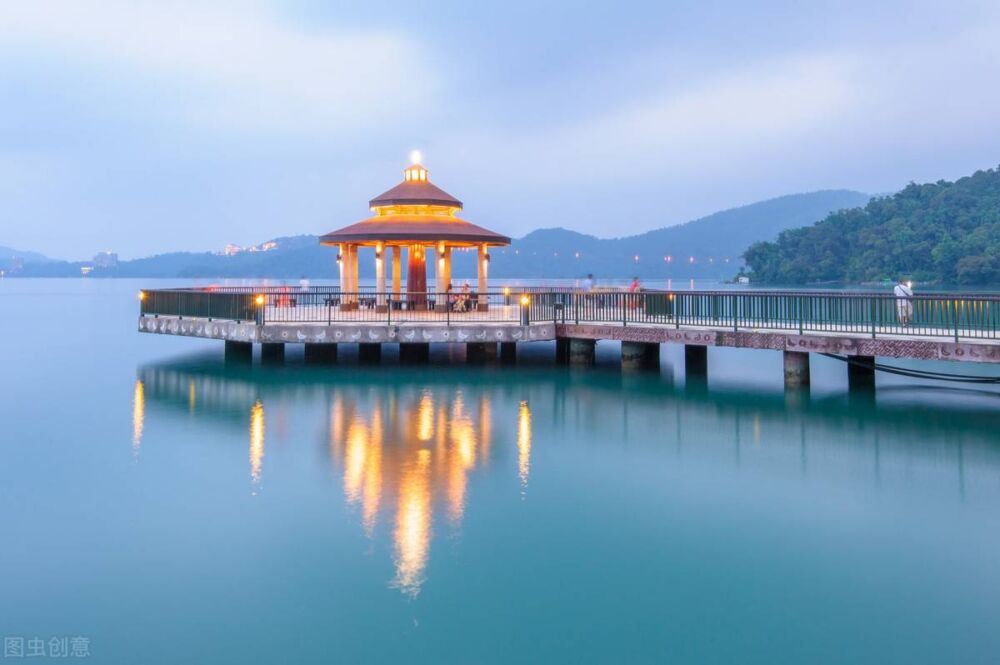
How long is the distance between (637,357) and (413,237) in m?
8.57

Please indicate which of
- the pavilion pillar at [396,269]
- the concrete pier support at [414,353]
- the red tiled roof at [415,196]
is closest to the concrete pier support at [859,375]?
the concrete pier support at [414,353]

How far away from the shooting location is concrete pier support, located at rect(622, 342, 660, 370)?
26.7 metres

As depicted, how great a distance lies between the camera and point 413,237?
28.0 metres

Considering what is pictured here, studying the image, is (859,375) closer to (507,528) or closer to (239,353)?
(507,528)

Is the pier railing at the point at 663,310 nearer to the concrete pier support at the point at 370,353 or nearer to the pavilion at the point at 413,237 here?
the pavilion at the point at 413,237

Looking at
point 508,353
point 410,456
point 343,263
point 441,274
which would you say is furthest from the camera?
point 343,263

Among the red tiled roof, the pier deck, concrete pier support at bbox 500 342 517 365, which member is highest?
the red tiled roof

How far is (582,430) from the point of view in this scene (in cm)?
1772

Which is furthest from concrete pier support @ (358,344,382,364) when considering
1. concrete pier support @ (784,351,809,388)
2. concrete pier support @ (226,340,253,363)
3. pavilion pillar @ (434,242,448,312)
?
concrete pier support @ (784,351,809,388)

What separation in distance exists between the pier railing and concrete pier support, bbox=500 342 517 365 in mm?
1271

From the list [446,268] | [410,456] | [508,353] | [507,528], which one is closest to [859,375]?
[508,353]

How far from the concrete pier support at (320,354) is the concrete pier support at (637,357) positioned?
9.82 metres

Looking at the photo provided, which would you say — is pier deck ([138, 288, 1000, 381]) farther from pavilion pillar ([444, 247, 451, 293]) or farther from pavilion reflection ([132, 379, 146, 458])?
pavilion reflection ([132, 379, 146, 458])

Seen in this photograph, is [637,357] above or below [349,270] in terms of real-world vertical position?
below
